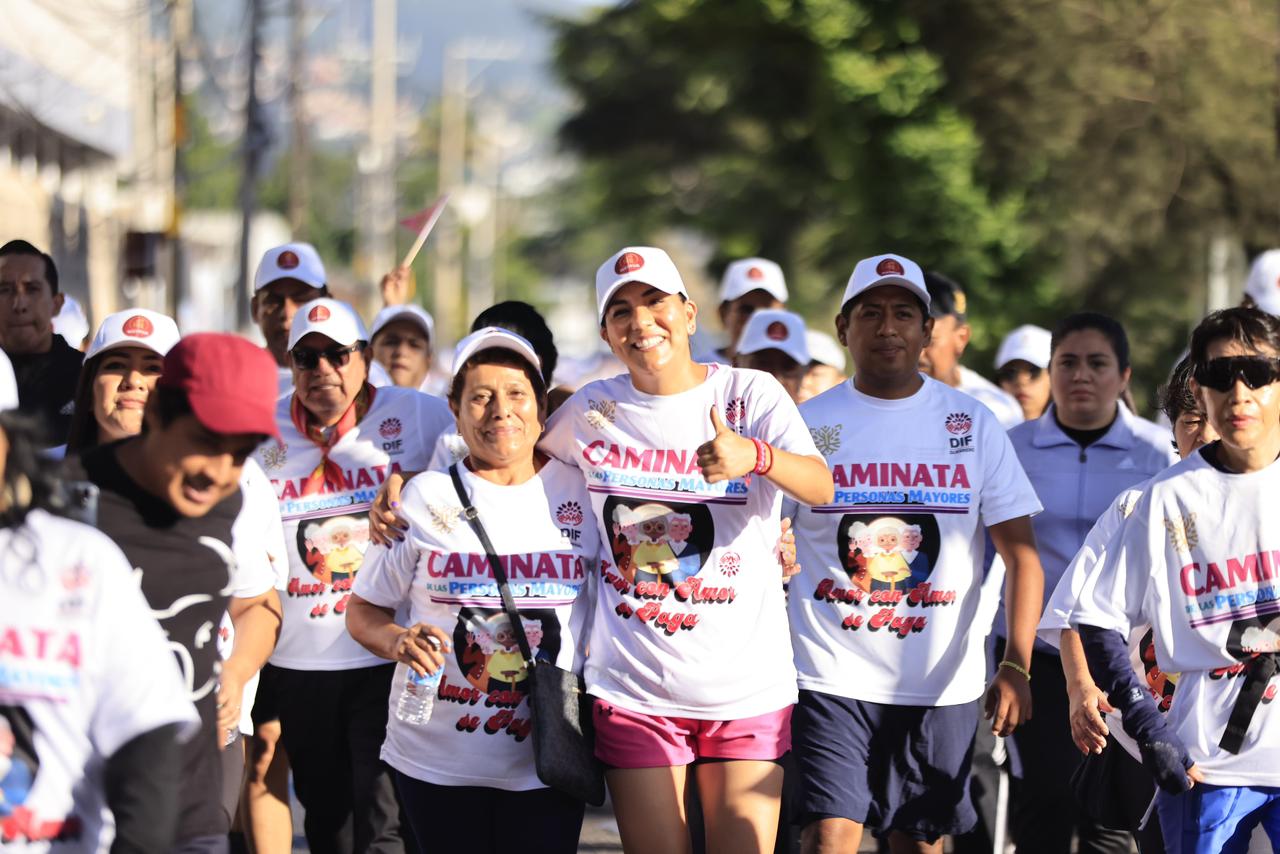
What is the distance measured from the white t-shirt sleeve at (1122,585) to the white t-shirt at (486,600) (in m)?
1.48

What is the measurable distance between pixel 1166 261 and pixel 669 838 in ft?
56.7

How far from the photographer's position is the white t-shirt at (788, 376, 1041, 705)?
20.4 feet

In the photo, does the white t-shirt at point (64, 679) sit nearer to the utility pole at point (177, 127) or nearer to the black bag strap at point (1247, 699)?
the black bag strap at point (1247, 699)

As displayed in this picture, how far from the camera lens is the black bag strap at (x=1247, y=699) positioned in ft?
16.8

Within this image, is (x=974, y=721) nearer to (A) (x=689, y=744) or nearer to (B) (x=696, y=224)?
(A) (x=689, y=744)

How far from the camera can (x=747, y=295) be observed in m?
9.92

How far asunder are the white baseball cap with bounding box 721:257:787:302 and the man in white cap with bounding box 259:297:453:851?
332 centimetres

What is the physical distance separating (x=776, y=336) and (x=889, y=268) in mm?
2065

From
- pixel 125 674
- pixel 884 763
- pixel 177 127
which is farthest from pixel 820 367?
pixel 177 127

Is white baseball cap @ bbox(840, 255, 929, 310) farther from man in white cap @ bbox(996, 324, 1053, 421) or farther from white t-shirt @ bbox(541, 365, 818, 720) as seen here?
man in white cap @ bbox(996, 324, 1053, 421)

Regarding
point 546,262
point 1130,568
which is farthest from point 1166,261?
point 546,262

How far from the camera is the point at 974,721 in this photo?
21.0ft

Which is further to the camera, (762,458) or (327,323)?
(327,323)

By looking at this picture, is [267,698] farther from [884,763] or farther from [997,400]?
[997,400]
